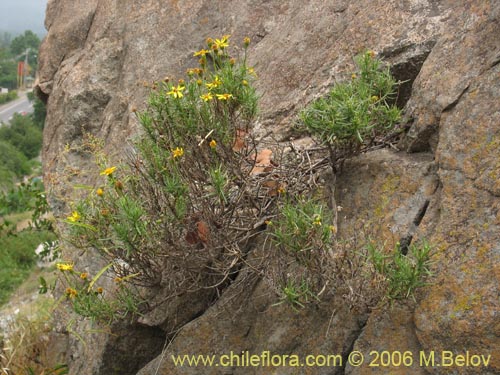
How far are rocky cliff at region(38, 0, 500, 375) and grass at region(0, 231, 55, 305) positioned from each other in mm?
6062

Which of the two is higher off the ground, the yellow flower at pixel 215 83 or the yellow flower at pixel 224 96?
the yellow flower at pixel 215 83

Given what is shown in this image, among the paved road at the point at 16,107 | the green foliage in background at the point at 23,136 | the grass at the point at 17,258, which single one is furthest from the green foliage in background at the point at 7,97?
the grass at the point at 17,258

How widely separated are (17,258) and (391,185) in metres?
9.65

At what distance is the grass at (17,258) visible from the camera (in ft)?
32.4

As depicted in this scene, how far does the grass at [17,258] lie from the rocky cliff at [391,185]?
606 cm

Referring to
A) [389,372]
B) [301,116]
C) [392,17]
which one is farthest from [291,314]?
[392,17]

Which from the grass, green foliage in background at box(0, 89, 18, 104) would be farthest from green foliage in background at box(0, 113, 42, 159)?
green foliage in background at box(0, 89, 18, 104)

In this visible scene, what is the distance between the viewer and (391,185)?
2.86 metres

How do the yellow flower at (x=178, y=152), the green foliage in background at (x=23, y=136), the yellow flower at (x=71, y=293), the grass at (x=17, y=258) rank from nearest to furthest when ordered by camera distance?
1. the yellow flower at (x=178, y=152)
2. the yellow flower at (x=71, y=293)
3. the grass at (x=17, y=258)
4. the green foliage in background at (x=23, y=136)

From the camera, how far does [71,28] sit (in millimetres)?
6117

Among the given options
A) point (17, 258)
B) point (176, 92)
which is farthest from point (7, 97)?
point (176, 92)

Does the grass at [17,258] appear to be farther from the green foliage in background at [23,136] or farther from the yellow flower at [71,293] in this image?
the green foliage in background at [23,136]

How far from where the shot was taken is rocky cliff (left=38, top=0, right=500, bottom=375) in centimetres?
235

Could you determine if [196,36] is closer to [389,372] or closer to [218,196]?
[218,196]
